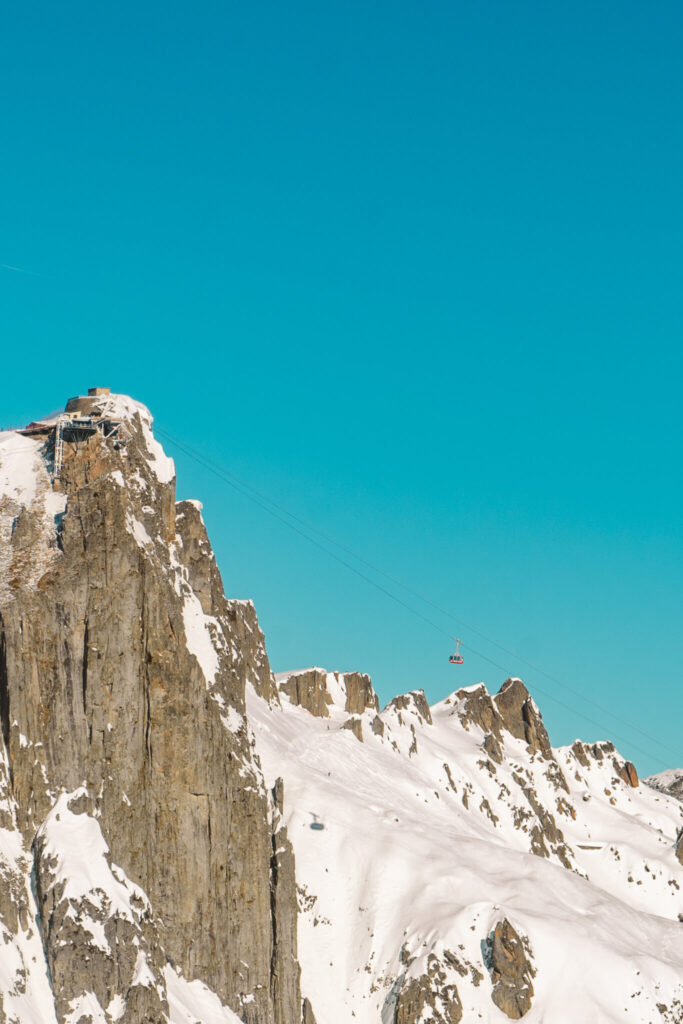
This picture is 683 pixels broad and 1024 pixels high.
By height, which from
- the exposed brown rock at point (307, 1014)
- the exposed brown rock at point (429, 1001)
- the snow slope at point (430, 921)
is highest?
the snow slope at point (430, 921)

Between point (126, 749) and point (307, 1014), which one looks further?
point (307, 1014)

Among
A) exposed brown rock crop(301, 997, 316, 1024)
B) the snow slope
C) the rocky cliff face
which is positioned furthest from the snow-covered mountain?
exposed brown rock crop(301, 997, 316, 1024)

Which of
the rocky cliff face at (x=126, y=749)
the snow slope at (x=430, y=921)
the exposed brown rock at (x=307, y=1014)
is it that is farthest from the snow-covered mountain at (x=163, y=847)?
the exposed brown rock at (x=307, y=1014)

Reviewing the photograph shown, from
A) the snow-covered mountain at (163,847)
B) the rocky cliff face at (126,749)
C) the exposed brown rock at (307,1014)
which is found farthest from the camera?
the exposed brown rock at (307,1014)

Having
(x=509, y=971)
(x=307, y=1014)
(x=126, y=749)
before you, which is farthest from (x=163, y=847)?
(x=509, y=971)

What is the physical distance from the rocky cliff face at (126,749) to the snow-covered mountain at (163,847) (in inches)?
6.5

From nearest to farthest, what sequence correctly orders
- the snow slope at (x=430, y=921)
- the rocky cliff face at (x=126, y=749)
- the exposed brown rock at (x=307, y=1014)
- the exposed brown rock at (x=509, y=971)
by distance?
the rocky cliff face at (x=126, y=749), the exposed brown rock at (x=307, y=1014), the exposed brown rock at (x=509, y=971), the snow slope at (x=430, y=921)

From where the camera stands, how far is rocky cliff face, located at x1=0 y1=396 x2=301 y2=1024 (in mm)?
116438

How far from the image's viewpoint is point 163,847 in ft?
417

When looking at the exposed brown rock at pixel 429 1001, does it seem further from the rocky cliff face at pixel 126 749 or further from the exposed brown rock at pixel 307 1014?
the rocky cliff face at pixel 126 749

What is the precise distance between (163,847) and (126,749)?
8.12 meters

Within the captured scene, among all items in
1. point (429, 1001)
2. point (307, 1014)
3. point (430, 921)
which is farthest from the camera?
point (430, 921)

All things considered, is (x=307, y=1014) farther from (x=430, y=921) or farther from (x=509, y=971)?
(x=509, y=971)

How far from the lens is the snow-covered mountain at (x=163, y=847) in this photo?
381ft
